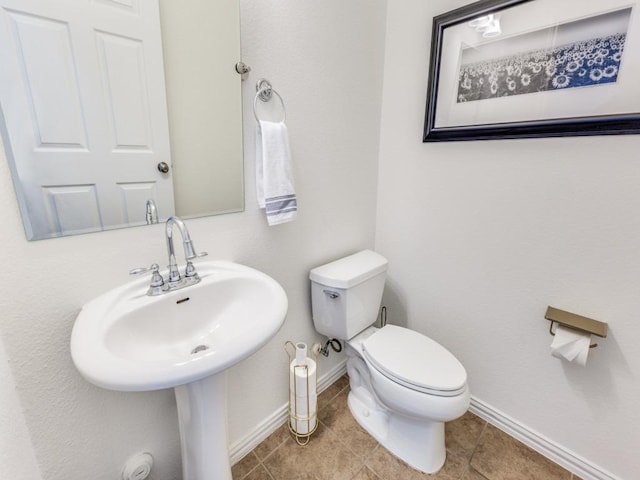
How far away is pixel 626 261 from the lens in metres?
1.00

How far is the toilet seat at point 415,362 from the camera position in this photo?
1069 mm

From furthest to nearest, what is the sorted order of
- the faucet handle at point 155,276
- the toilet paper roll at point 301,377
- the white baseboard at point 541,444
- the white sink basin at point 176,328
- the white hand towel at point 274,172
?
1. the toilet paper roll at point 301,377
2. the white baseboard at point 541,444
3. the white hand towel at point 274,172
4. the faucet handle at point 155,276
5. the white sink basin at point 176,328

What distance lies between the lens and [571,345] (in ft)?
3.46

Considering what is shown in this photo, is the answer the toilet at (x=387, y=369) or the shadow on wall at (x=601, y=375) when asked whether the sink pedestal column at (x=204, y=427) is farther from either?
the shadow on wall at (x=601, y=375)

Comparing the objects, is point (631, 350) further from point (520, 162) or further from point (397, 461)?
point (397, 461)

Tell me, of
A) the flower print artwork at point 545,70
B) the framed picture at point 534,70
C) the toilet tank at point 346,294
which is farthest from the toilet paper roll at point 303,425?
the flower print artwork at point 545,70

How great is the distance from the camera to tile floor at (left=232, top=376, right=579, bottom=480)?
1183mm

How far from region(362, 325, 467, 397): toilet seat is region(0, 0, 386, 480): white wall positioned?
0.37 meters

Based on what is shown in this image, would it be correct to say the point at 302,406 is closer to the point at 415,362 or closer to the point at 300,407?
the point at 300,407

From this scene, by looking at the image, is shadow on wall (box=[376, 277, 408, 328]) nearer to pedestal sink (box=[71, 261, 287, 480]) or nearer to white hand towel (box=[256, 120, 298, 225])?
white hand towel (box=[256, 120, 298, 225])

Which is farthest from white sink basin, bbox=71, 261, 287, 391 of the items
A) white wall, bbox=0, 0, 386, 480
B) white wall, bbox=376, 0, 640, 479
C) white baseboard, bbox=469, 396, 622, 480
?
white baseboard, bbox=469, 396, 622, 480

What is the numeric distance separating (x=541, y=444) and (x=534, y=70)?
153cm

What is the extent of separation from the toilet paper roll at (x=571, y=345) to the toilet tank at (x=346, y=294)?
0.71m

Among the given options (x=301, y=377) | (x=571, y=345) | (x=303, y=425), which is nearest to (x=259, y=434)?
(x=303, y=425)
